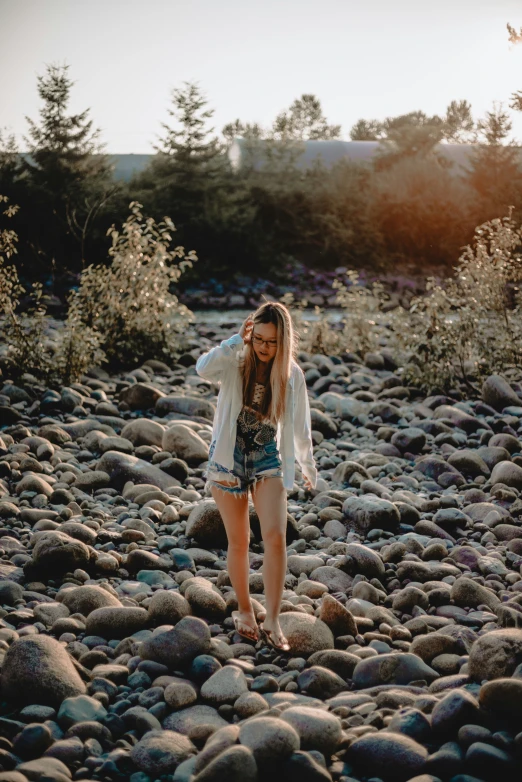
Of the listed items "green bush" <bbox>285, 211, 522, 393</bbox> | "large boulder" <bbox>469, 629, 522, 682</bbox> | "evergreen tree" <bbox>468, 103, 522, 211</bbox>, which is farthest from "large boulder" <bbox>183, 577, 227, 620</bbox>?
"evergreen tree" <bbox>468, 103, 522, 211</bbox>

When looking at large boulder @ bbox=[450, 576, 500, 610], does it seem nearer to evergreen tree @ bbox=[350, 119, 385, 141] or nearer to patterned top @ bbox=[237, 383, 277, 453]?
patterned top @ bbox=[237, 383, 277, 453]

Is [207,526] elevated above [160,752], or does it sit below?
above

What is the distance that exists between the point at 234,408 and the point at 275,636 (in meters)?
1.05

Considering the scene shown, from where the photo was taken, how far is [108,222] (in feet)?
62.7

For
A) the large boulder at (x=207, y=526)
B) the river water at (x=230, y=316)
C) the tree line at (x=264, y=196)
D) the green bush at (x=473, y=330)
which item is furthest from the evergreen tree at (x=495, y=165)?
the large boulder at (x=207, y=526)

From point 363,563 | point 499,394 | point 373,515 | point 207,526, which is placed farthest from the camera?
point 499,394

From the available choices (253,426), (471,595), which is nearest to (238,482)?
(253,426)

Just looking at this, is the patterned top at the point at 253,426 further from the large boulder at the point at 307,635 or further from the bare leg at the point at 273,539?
the large boulder at the point at 307,635

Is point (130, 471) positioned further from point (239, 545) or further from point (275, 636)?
point (275, 636)

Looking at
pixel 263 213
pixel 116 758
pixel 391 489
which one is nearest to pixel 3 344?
pixel 391 489

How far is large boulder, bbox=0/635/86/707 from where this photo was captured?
3.16 metres

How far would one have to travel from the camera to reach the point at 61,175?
743 inches

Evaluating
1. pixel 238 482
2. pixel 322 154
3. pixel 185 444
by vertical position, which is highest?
pixel 322 154

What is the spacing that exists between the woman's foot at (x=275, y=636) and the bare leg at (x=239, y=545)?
144 mm
